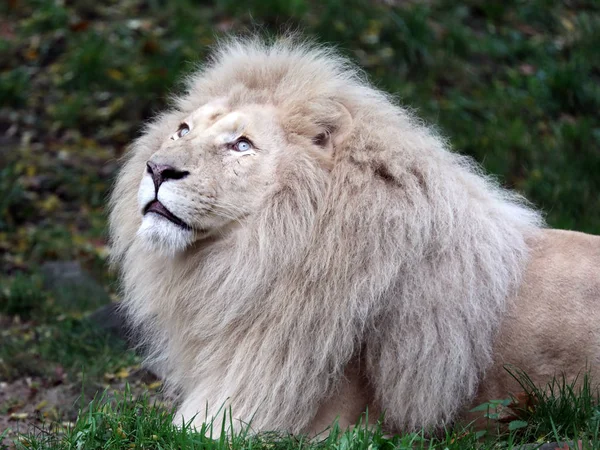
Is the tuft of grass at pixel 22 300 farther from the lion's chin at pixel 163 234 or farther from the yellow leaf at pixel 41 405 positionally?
the lion's chin at pixel 163 234

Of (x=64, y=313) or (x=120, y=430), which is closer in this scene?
(x=120, y=430)

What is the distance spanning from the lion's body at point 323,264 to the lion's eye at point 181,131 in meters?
0.14

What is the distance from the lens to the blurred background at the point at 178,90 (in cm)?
682

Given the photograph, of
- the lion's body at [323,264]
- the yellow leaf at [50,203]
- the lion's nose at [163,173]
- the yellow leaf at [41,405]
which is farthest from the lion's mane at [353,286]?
the yellow leaf at [50,203]

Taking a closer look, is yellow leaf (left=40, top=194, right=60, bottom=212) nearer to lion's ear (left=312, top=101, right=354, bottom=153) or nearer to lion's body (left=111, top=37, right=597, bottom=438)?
lion's body (left=111, top=37, right=597, bottom=438)

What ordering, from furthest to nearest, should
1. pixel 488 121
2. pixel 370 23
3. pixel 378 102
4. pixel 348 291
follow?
pixel 370 23 → pixel 488 121 → pixel 378 102 → pixel 348 291

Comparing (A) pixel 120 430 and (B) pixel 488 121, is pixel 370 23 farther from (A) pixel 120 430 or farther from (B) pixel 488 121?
(A) pixel 120 430

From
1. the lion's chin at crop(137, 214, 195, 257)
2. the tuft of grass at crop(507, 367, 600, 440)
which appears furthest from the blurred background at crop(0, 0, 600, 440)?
the tuft of grass at crop(507, 367, 600, 440)

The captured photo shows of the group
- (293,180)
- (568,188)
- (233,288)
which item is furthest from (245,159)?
(568,188)

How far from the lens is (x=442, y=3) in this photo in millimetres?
9281

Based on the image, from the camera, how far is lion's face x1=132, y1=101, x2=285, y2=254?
3.49 m

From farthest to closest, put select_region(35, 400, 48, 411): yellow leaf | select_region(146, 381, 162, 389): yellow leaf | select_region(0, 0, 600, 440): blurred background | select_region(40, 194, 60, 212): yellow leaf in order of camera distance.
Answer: select_region(40, 194, 60, 212): yellow leaf → select_region(0, 0, 600, 440): blurred background → select_region(146, 381, 162, 389): yellow leaf → select_region(35, 400, 48, 411): yellow leaf

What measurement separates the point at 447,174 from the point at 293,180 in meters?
0.65

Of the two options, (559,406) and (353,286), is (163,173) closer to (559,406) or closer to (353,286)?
(353,286)
